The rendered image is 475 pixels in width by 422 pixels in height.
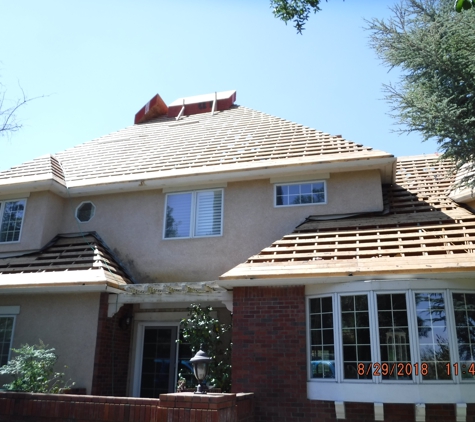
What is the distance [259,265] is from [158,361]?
4.47 metres

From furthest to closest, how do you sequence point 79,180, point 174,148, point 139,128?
point 139,128 < point 174,148 < point 79,180

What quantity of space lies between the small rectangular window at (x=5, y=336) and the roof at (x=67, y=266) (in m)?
1.08

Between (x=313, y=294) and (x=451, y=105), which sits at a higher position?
(x=451, y=105)

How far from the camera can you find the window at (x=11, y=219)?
45.2 ft

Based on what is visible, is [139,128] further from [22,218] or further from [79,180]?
[22,218]

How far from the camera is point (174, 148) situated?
15320mm

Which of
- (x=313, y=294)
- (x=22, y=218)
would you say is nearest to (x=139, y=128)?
(x=22, y=218)

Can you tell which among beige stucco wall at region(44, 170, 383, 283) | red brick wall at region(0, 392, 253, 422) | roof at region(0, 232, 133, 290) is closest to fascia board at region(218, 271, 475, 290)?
red brick wall at region(0, 392, 253, 422)

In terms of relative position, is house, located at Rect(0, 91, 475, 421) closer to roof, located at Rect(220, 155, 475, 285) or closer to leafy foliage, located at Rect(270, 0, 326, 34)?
roof, located at Rect(220, 155, 475, 285)

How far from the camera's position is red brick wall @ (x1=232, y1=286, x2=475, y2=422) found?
28.7ft

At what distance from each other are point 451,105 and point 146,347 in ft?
30.4

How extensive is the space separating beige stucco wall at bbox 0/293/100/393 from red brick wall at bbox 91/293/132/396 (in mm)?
135

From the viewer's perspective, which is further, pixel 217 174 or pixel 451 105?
pixel 217 174

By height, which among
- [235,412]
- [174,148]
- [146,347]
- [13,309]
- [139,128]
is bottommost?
[235,412]
